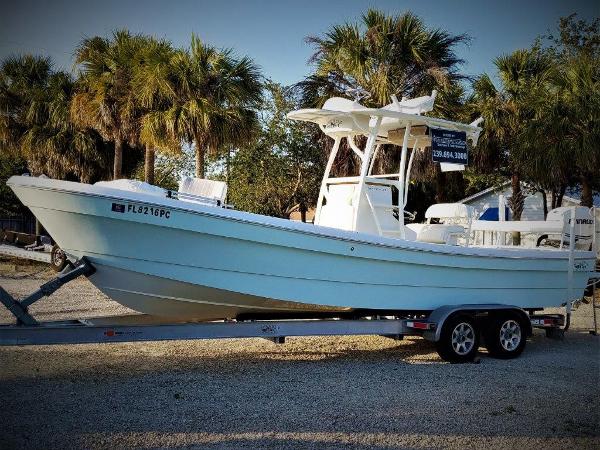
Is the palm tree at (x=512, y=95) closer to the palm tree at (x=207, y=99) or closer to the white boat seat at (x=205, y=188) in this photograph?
the palm tree at (x=207, y=99)

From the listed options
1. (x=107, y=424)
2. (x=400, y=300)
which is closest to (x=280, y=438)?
(x=107, y=424)

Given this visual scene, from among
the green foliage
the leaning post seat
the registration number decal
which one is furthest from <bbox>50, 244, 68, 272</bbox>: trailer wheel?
the registration number decal

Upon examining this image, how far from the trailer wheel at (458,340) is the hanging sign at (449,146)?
6.82 ft

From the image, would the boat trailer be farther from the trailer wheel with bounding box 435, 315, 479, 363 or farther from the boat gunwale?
the boat gunwale

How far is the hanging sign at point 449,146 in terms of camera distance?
26.9 ft

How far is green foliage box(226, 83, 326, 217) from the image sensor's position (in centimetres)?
2155

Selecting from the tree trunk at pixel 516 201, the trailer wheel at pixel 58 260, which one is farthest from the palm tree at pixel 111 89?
the tree trunk at pixel 516 201

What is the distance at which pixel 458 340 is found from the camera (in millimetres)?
7898

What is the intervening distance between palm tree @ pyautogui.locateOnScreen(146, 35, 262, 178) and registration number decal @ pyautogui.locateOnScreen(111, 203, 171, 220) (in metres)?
11.0

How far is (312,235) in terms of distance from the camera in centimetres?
682

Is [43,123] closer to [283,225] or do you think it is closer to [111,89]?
[111,89]

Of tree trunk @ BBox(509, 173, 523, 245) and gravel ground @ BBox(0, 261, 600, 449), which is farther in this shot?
tree trunk @ BBox(509, 173, 523, 245)

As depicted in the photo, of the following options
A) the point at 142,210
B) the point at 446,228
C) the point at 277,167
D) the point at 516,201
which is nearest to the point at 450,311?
the point at 446,228

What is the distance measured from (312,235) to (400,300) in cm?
165
